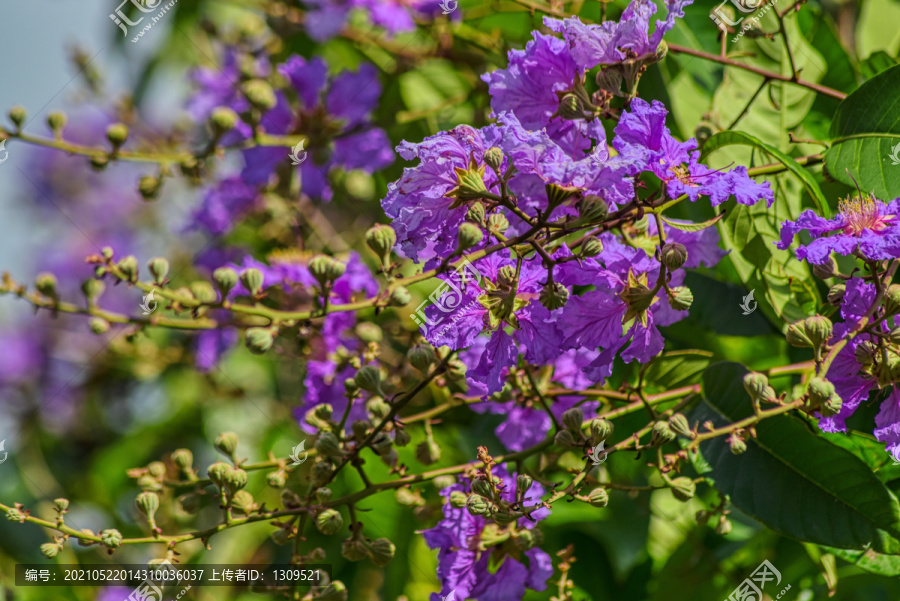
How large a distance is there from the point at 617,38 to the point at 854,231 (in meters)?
0.47

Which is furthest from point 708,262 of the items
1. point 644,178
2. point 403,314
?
point 403,314

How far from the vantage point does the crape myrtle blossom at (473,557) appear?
139 centimetres

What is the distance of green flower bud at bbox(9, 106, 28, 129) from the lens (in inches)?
63.5

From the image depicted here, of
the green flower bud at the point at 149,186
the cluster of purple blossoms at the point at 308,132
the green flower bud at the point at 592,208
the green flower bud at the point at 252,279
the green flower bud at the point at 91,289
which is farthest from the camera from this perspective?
the cluster of purple blossoms at the point at 308,132

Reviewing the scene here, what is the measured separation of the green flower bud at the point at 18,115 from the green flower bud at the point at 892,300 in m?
1.67

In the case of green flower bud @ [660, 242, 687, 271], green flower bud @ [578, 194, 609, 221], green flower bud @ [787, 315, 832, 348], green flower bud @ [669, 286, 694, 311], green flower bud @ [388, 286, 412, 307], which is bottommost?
green flower bud @ [388, 286, 412, 307]

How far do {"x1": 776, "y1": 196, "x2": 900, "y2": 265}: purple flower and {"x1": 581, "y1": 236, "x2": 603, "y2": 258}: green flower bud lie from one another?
309mm

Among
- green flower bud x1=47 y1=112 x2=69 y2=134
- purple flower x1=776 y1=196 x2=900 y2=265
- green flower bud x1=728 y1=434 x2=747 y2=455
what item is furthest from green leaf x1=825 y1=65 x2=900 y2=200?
green flower bud x1=47 y1=112 x2=69 y2=134

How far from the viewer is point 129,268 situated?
4.77ft

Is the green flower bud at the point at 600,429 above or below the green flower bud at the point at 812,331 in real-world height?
below

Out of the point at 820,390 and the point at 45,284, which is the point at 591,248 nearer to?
the point at 820,390

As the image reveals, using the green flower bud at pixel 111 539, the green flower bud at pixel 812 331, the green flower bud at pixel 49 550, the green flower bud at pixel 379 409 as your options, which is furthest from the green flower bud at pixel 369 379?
the green flower bud at pixel 812 331

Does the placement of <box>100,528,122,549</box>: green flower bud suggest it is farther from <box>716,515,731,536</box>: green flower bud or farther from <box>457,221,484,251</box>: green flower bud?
<box>716,515,731,536</box>: green flower bud

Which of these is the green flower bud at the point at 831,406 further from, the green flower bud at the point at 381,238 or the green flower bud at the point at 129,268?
the green flower bud at the point at 129,268
